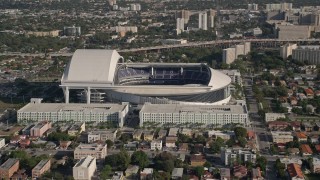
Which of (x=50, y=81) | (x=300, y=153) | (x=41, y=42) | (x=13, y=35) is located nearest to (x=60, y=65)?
(x=50, y=81)

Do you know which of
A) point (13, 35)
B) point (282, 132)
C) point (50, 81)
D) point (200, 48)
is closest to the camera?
point (282, 132)

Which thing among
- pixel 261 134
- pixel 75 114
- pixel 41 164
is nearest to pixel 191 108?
pixel 261 134

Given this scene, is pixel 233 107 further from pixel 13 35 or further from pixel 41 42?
pixel 13 35

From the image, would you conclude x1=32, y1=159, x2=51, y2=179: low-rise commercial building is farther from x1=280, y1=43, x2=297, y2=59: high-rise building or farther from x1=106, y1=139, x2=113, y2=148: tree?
x1=280, y1=43, x2=297, y2=59: high-rise building

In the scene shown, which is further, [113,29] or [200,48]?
[113,29]

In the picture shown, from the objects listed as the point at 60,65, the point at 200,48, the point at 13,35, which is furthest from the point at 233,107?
the point at 13,35

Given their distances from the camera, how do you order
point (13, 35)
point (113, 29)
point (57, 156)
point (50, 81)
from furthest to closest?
1. point (113, 29)
2. point (13, 35)
3. point (50, 81)
4. point (57, 156)
